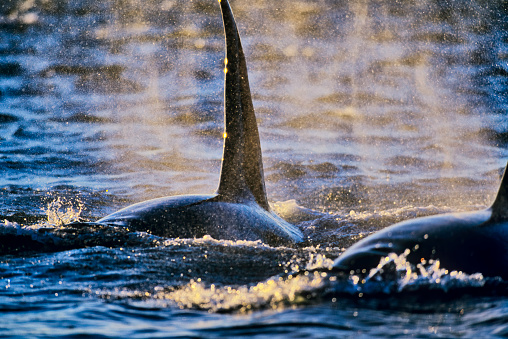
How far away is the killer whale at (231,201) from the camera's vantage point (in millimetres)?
4680

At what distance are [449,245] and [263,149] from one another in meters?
8.79

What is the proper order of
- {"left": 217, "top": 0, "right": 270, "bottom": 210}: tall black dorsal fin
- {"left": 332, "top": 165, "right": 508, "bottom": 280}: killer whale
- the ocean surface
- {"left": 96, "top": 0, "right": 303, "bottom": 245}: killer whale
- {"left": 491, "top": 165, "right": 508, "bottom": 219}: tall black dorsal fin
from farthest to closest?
{"left": 217, "top": 0, "right": 270, "bottom": 210}: tall black dorsal fin < {"left": 96, "top": 0, "right": 303, "bottom": 245}: killer whale < {"left": 491, "top": 165, "right": 508, "bottom": 219}: tall black dorsal fin < {"left": 332, "top": 165, "right": 508, "bottom": 280}: killer whale < the ocean surface

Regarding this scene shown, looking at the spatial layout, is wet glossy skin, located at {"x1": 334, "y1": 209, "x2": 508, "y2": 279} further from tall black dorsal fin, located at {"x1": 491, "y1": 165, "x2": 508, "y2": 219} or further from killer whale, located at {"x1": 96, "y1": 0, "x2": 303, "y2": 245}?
killer whale, located at {"x1": 96, "y1": 0, "x2": 303, "y2": 245}

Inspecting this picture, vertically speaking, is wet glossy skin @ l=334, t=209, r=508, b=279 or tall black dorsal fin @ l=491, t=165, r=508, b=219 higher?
tall black dorsal fin @ l=491, t=165, r=508, b=219

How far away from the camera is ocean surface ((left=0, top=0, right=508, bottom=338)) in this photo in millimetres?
3139

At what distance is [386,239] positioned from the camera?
342 centimetres

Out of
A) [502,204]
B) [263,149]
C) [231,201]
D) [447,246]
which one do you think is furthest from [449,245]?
[263,149]

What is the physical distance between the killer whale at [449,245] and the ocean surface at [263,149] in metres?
0.07

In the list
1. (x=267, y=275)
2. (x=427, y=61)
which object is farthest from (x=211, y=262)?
(x=427, y=61)

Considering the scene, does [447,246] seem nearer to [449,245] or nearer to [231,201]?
[449,245]

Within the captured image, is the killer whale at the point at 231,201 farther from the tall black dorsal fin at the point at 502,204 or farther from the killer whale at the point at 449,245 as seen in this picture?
the tall black dorsal fin at the point at 502,204

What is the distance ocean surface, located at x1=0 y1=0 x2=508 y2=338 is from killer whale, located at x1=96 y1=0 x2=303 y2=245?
186 millimetres

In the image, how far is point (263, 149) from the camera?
12055 millimetres

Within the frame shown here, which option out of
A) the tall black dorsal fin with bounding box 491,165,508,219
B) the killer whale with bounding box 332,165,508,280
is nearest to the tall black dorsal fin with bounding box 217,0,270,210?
the killer whale with bounding box 332,165,508,280
